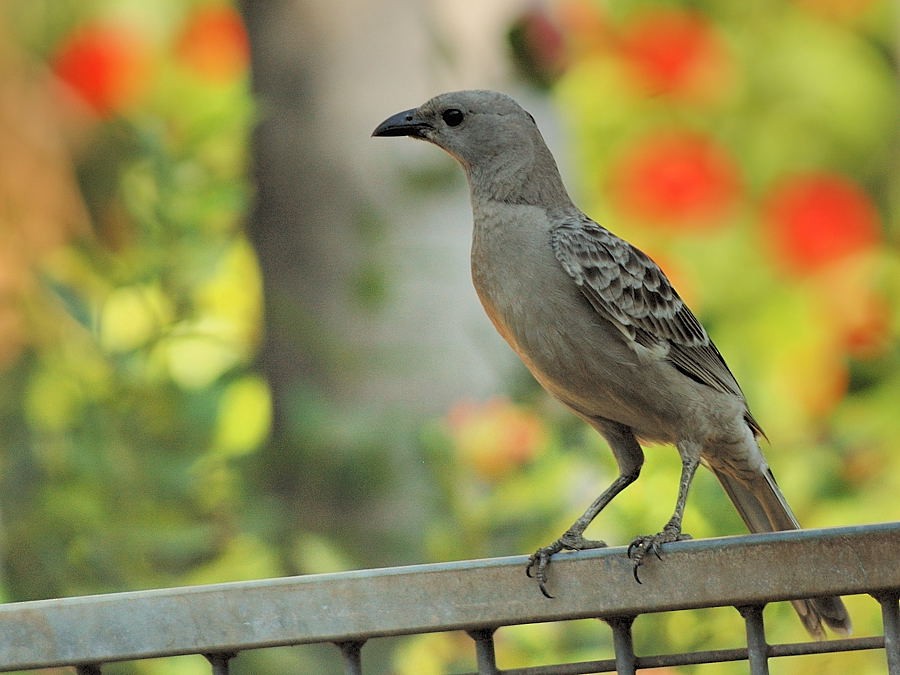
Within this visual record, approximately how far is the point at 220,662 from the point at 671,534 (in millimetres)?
803

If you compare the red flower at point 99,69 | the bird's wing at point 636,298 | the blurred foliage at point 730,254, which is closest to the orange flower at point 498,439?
the blurred foliage at point 730,254

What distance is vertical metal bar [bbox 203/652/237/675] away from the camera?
5.38ft

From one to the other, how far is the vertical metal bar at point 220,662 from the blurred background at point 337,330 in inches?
47.3

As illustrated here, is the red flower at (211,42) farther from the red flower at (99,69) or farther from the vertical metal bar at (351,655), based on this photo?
the vertical metal bar at (351,655)

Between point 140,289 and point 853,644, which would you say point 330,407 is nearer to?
point 140,289

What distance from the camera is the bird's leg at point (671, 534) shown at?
5.11ft

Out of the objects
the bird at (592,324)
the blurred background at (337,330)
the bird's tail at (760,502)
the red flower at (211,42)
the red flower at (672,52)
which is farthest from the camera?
the red flower at (672,52)

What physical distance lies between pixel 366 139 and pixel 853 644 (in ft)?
7.88

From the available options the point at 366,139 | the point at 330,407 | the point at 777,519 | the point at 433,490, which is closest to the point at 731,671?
the point at 777,519

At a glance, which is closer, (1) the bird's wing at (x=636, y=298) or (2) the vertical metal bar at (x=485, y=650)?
(2) the vertical metal bar at (x=485, y=650)

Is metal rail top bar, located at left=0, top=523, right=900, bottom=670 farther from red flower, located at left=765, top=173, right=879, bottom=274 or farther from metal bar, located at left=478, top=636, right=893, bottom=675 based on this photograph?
red flower, located at left=765, top=173, right=879, bottom=274

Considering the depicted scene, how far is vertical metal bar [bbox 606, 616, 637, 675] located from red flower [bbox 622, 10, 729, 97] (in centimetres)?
305

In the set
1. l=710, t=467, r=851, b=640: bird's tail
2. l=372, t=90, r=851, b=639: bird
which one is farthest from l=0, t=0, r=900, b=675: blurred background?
l=372, t=90, r=851, b=639: bird

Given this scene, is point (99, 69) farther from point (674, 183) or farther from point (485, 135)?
point (674, 183)
